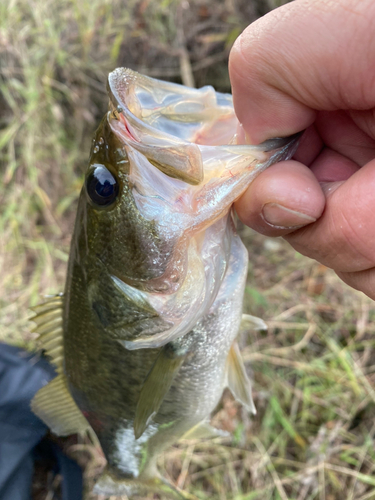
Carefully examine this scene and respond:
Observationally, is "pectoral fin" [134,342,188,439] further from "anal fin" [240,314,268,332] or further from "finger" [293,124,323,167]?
"finger" [293,124,323,167]

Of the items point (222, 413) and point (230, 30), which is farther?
point (230, 30)

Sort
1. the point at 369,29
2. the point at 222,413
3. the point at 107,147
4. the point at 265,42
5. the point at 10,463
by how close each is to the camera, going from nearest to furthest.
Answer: the point at 369,29, the point at 265,42, the point at 107,147, the point at 10,463, the point at 222,413

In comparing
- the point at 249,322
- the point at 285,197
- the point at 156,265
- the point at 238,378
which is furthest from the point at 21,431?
the point at 285,197

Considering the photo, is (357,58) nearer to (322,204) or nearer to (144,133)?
(322,204)

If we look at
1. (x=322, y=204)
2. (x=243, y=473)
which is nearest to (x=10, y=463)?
(x=243, y=473)

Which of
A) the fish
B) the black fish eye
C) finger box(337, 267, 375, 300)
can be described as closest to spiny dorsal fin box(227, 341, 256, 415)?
the fish

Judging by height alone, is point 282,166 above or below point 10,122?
above

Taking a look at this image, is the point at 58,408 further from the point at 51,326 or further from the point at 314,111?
the point at 314,111

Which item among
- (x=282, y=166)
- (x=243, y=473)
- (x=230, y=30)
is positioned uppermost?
(x=282, y=166)
